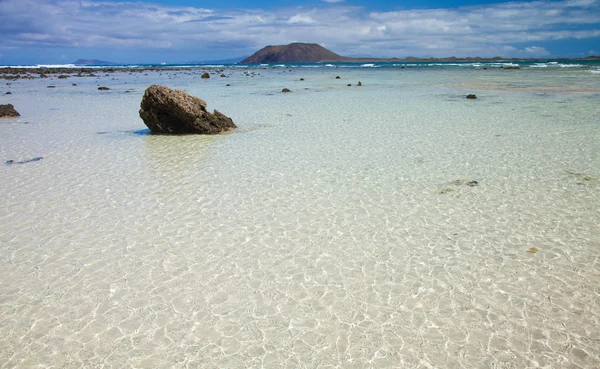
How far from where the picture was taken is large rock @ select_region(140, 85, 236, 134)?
43.3 feet

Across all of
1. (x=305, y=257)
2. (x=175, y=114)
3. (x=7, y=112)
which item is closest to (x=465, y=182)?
(x=305, y=257)

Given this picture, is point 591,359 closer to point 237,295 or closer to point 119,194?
point 237,295

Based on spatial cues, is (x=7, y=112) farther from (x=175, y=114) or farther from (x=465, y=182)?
A: (x=465, y=182)


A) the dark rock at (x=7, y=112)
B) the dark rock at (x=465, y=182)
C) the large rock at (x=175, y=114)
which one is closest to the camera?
the dark rock at (x=465, y=182)

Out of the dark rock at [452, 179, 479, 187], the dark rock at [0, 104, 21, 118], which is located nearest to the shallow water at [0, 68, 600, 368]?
the dark rock at [452, 179, 479, 187]

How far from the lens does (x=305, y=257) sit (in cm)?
521

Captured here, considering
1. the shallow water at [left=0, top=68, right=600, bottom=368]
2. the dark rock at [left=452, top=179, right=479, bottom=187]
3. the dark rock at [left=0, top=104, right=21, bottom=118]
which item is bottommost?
the shallow water at [left=0, top=68, right=600, bottom=368]

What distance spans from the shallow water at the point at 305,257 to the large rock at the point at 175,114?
8.64 feet

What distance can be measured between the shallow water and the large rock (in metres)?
2.63

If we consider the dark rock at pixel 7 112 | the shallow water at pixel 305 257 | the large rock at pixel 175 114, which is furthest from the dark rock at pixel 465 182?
the dark rock at pixel 7 112

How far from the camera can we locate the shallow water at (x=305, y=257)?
3.63 meters

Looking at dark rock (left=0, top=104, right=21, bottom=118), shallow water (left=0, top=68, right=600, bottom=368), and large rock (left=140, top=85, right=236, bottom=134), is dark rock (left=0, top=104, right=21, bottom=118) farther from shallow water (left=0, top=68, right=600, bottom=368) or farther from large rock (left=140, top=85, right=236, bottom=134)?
shallow water (left=0, top=68, right=600, bottom=368)

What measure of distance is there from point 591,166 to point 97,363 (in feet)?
31.2

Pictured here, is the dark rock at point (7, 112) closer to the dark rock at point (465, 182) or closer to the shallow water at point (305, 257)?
the shallow water at point (305, 257)
